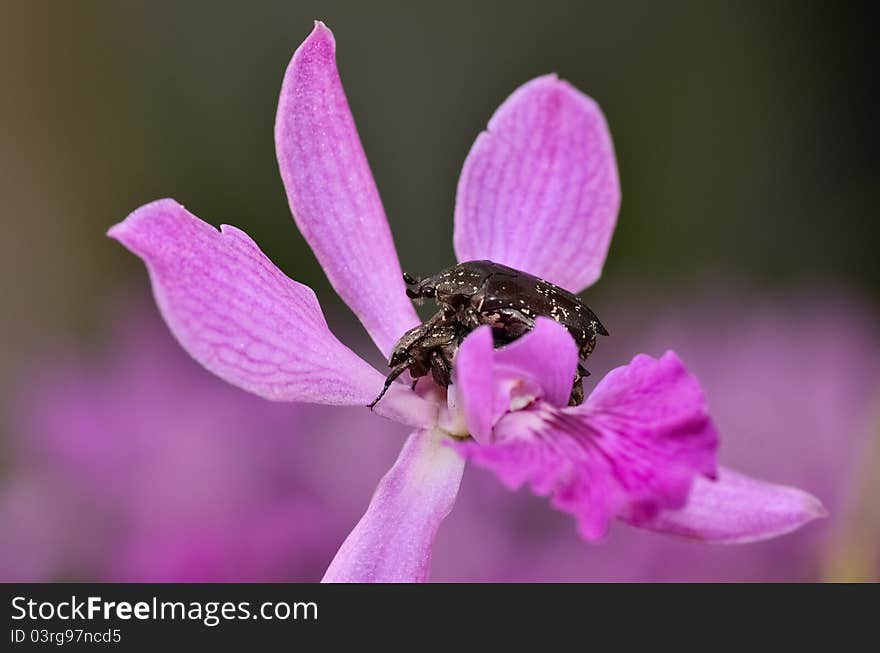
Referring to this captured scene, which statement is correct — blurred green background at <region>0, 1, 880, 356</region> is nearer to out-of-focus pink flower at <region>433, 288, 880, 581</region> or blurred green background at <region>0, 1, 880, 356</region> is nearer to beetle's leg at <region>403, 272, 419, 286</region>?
out-of-focus pink flower at <region>433, 288, 880, 581</region>

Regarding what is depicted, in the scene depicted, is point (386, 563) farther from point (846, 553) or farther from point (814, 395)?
point (814, 395)

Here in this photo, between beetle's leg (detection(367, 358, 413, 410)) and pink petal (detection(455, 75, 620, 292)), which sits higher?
pink petal (detection(455, 75, 620, 292))

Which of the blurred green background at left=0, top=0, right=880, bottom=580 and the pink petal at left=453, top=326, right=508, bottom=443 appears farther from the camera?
the blurred green background at left=0, top=0, right=880, bottom=580

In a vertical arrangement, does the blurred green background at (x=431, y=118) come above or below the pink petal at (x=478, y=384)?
above

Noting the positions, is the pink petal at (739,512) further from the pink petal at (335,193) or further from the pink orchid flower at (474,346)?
the pink petal at (335,193)

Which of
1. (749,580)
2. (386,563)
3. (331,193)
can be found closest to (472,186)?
(331,193)

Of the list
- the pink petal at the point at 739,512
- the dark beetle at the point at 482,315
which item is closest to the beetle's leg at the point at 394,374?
→ the dark beetle at the point at 482,315

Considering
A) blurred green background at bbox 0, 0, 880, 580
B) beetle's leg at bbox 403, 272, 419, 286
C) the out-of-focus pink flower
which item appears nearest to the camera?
beetle's leg at bbox 403, 272, 419, 286

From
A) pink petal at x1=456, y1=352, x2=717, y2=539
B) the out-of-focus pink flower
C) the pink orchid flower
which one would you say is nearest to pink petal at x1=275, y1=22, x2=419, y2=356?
the pink orchid flower
